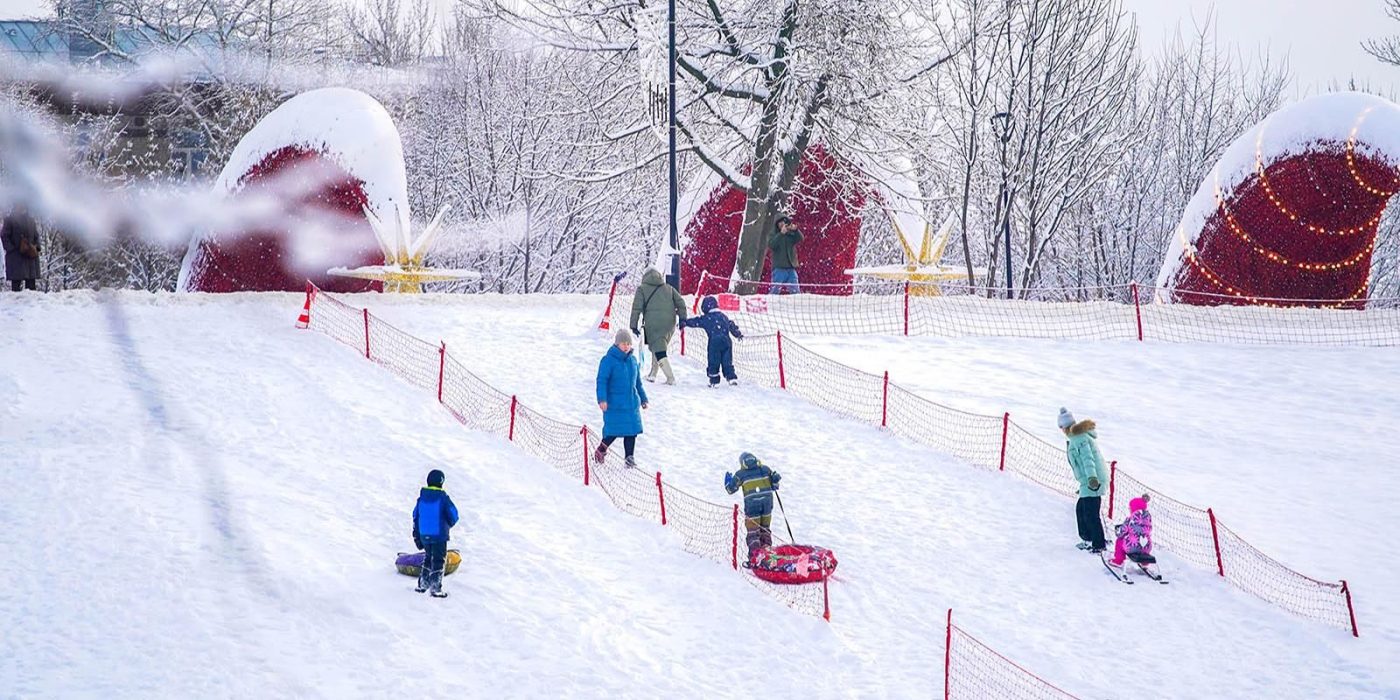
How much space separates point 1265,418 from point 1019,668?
29.5ft

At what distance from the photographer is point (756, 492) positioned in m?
12.0

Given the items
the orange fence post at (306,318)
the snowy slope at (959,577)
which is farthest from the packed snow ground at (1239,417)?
the orange fence post at (306,318)

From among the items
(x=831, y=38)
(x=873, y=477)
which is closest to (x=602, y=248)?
(x=831, y=38)

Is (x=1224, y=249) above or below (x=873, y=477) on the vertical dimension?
above

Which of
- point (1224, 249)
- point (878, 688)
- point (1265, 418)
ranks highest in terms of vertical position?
point (1224, 249)

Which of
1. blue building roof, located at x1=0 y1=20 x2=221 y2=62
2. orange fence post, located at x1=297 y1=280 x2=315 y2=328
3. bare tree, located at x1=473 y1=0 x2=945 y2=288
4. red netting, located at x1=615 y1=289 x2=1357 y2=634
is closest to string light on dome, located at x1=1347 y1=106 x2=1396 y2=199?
bare tree, located at x1=473 y1=0 x2=945 y2=288

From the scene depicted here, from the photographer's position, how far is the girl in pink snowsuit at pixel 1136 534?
12.2 metres

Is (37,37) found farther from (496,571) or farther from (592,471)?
(496,571)

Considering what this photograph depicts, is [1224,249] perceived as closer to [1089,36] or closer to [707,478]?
[1089,36]

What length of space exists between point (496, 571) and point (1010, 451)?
701 centimetres

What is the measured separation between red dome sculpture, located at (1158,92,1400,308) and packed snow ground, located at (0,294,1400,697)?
11992 mm

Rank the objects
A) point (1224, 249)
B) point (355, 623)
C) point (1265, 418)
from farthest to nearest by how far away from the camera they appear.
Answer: point (1224, 249), point (1265, 418), point (355, 623)

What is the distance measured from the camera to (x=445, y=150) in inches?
1802

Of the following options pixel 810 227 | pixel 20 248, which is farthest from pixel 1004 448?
pixel 20 248
